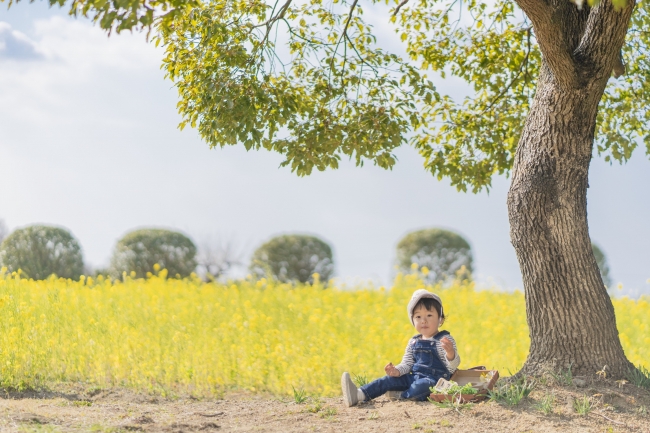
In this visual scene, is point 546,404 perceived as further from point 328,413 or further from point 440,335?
point 328,413

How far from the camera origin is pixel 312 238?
48.9 ft

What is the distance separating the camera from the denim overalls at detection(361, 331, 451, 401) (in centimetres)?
492

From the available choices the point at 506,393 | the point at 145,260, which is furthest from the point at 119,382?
the point at 145,260

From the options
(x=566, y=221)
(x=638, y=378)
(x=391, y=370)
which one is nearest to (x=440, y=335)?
(x=391, y=370)

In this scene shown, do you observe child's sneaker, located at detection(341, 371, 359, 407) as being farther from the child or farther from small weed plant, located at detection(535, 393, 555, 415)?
small weed plant, located at detection(535, 393, 555, 415)

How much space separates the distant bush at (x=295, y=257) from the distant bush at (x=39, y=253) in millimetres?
3882

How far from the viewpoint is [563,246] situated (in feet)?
16.3

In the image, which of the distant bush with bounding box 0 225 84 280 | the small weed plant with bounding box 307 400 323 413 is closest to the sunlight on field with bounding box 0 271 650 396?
the small weed plant with bounding box 307 400 323 413

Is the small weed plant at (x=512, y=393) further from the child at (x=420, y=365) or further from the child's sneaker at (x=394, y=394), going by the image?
the child's sneaker at (x=394, y=394)

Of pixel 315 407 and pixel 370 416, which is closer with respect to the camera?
pixel 370 416

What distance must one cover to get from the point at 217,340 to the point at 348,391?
8.07 ft

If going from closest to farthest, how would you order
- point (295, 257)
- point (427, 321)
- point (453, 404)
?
point (453, 404)
point (427, 321)
point (295, 257)

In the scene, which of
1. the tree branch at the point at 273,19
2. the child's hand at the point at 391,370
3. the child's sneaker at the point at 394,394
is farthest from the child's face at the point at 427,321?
the tree branch at the point at 273,19

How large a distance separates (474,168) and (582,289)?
8.20 feet
